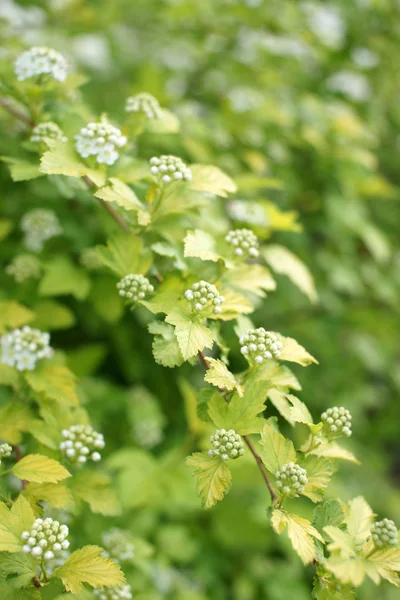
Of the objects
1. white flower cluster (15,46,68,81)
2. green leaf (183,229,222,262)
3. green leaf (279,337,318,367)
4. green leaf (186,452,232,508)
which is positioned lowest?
green leaf (186,452,232,508)

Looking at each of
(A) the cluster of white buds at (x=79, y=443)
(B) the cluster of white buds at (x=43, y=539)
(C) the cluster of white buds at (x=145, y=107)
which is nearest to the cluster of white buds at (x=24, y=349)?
(A) the cluster of white buds at (x=79, y=443)

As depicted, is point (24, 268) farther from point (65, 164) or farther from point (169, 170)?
point (169, 170)

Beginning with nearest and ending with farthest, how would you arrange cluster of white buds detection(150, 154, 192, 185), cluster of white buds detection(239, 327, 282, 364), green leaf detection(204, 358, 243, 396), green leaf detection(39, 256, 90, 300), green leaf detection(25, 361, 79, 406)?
green leaf detection(204, 358, 243, 396) < cluster of white buds detection(239, 327, 282, 364) < cluster of white buds detection(150, 154, 192, 185) < green leaf detection(25, 361, 79, 406) < green leaf detection(39, 256, 90, 300)

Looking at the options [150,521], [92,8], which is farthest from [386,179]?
[150,521]

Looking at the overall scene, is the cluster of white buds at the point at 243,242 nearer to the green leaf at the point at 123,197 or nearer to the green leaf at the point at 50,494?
the green leaf at the point at 123,197

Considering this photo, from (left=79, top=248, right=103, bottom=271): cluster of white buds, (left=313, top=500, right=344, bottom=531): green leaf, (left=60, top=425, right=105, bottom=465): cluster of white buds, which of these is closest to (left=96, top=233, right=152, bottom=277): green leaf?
(left=60, top=425, right=105, bottom=465): cluster of white buds

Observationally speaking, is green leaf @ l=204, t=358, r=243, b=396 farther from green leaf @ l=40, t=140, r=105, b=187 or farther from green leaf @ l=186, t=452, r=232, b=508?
green leaf @ l=40, t=140, r=105, b=187
